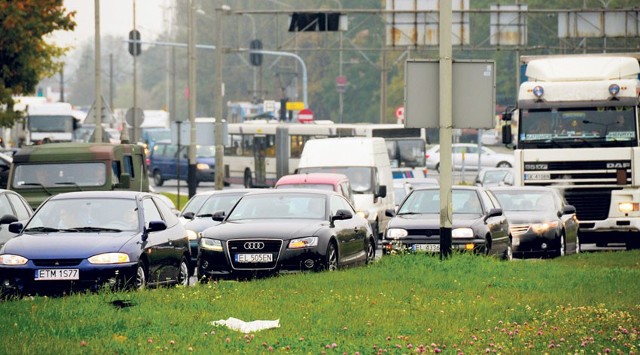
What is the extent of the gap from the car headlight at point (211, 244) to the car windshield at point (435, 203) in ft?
20.7

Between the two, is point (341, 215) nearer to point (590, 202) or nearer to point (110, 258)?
point (110, 258)

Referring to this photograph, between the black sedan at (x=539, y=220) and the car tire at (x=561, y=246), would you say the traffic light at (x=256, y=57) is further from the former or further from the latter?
the car tire at (x=561, y=246)

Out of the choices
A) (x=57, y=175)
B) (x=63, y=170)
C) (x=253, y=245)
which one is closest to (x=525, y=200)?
(x=63, y=170)

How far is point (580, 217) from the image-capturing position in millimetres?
31844

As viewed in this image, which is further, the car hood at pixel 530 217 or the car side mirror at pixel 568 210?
the car side mirror at pixel 568 210

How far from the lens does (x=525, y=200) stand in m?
29.8

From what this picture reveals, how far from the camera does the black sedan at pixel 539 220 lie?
91.8 feet

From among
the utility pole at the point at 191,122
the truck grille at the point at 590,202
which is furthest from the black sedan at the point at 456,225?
the utility pole at the point at 191,122

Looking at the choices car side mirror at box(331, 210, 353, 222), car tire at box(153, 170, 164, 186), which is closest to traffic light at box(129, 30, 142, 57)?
car tire at box(153, 170, 164, 186)

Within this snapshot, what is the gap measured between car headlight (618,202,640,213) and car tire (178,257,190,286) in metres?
13.6

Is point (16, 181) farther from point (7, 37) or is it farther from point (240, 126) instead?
point (240, 126)

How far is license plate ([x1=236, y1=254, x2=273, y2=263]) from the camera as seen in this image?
19.8m

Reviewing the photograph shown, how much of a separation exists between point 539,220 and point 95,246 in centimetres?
1259

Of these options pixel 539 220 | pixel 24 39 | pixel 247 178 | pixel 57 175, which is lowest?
pixel 247 178
